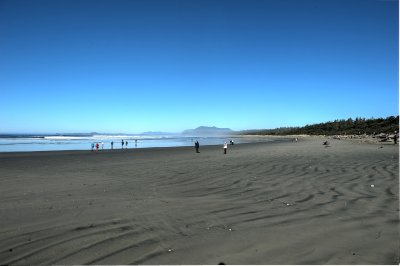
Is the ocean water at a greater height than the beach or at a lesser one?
greater

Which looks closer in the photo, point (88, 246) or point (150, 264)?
point (150, 264)

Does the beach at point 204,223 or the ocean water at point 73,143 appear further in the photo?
the ocean water at point 73,143

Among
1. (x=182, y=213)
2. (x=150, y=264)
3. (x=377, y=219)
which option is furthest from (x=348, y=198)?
(x=150, y=264)

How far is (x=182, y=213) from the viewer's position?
18.9 feet

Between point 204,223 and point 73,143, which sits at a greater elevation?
point 73,143

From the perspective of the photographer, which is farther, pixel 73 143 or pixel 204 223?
pixel 73 143

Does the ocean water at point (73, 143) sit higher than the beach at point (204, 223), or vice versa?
the ocean water at point (73, 143)

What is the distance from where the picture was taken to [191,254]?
12.7ft

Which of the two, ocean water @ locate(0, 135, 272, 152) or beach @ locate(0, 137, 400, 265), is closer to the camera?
beach @ locate(0, 137, 400, 265)

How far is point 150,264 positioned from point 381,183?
7.50 metres

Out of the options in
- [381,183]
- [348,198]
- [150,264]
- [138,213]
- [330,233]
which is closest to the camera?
[150,264]

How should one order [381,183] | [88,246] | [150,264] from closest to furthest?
[150,264] < [88,246] < [381,183]

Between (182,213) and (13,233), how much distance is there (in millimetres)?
2724

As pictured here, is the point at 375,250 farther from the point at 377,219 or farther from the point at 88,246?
the point at 88,246
